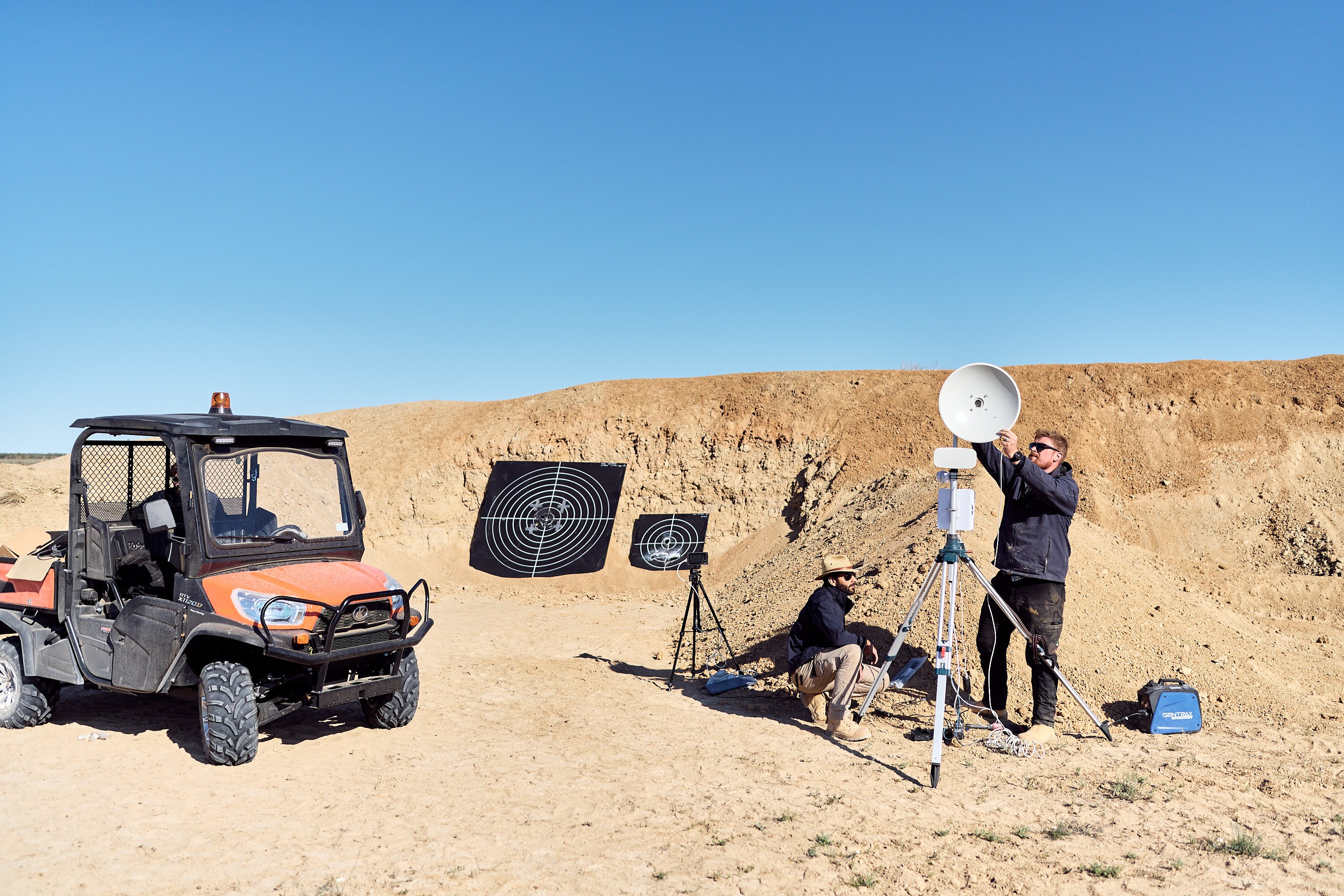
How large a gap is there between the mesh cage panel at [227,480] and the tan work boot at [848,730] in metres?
5.26

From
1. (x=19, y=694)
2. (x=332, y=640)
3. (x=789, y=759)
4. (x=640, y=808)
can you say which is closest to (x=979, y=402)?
(x=789, y=759)

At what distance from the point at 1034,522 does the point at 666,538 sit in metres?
15.2

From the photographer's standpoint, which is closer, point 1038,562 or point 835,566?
point 1038,562

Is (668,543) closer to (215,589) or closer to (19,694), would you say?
(19,694)

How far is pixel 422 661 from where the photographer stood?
11.0 metres

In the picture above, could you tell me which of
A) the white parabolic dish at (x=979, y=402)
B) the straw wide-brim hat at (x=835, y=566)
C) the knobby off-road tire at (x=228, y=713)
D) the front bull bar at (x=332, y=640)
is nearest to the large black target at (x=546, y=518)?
the straw wide-brim hat at (x=835, y=566)

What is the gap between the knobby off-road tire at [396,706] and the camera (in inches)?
290

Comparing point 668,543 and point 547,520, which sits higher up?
point 547,520

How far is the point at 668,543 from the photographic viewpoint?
2133 centimetres

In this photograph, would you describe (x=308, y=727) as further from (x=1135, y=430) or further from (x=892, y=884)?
(x=1135, y=430)

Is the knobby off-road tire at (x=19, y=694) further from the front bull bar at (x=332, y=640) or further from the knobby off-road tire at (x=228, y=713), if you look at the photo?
the front bull bar at (x=332, y=640)

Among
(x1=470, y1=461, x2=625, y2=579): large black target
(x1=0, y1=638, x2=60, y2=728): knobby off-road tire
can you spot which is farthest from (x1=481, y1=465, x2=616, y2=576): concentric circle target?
(x1=0, y1=638, x2=60, y2=728): knobby off-road tire

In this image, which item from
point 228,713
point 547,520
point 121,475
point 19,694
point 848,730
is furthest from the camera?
point 547,520

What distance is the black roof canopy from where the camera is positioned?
6617 millimetres
